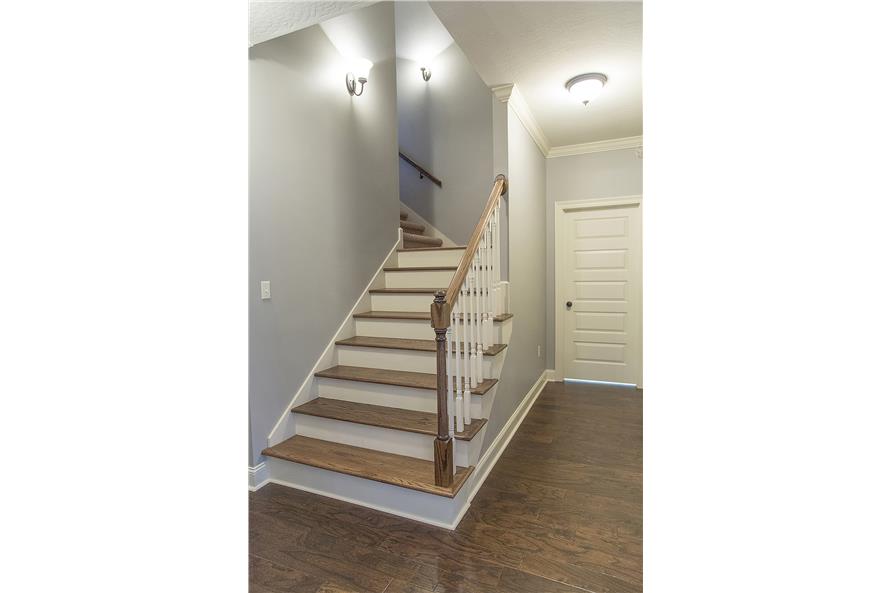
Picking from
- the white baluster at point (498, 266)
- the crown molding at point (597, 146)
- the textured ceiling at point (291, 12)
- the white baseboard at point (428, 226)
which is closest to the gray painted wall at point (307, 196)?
the textured ceiling at point (291, 12)

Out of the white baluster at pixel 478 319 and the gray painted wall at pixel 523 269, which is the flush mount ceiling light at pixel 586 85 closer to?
the gray painted wall at pixel 523 269

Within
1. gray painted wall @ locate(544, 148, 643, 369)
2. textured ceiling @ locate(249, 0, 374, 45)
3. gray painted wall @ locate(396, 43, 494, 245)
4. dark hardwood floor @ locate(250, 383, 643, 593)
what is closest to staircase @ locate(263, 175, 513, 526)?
dark hardwood floor @ locate(250, 383, 643, 593)

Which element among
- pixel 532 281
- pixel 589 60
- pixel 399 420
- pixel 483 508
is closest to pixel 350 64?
pixel 589 60

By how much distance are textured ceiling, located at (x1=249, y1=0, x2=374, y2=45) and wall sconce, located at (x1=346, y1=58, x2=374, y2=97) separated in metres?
1.65

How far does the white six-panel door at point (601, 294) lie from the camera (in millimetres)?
4258

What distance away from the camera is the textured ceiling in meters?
1.27

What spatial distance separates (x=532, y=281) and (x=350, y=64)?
237cm

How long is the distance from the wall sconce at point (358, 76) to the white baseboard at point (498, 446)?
111 inches

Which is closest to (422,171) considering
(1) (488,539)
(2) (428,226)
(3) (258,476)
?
(2) (428,226)

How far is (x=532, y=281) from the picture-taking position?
3.75 m
